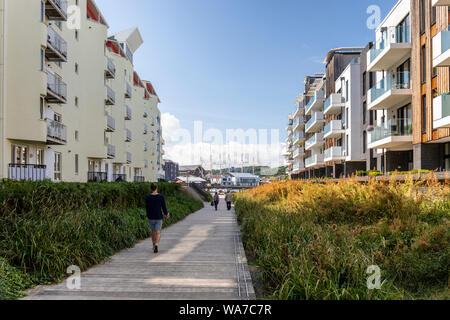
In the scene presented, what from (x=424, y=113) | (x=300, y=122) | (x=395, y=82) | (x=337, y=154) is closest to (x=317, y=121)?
(x=337, y=154)

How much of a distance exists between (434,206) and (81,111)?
2729 cm

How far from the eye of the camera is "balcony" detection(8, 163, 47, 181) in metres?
19.2

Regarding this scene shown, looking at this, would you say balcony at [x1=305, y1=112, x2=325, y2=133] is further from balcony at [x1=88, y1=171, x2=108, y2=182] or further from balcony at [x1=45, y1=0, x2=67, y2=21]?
balcony at [x1=45, y1=0, x2=67, y2=21]

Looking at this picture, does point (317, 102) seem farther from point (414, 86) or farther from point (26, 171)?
point (26, 171)

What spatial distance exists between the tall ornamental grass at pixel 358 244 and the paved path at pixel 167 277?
0.51 m

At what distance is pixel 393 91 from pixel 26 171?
21.3m

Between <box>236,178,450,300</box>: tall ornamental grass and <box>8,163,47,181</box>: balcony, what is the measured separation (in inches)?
566

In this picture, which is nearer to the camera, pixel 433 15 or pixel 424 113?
pixel 433 15

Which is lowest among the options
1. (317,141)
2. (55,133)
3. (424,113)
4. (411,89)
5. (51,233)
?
(51,233)

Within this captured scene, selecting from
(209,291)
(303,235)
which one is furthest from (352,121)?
(209,291)

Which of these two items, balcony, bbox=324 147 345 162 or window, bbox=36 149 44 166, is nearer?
window, bbox=36 149 44 166

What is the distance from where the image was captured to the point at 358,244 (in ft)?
22.5

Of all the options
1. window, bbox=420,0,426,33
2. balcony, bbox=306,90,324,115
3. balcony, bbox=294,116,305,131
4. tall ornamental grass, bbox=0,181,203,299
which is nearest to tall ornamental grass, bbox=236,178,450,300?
tall ornamental grass, bbox=0,181,203,299

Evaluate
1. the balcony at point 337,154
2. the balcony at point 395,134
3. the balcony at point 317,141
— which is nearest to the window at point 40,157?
the balcony at point 395,134
